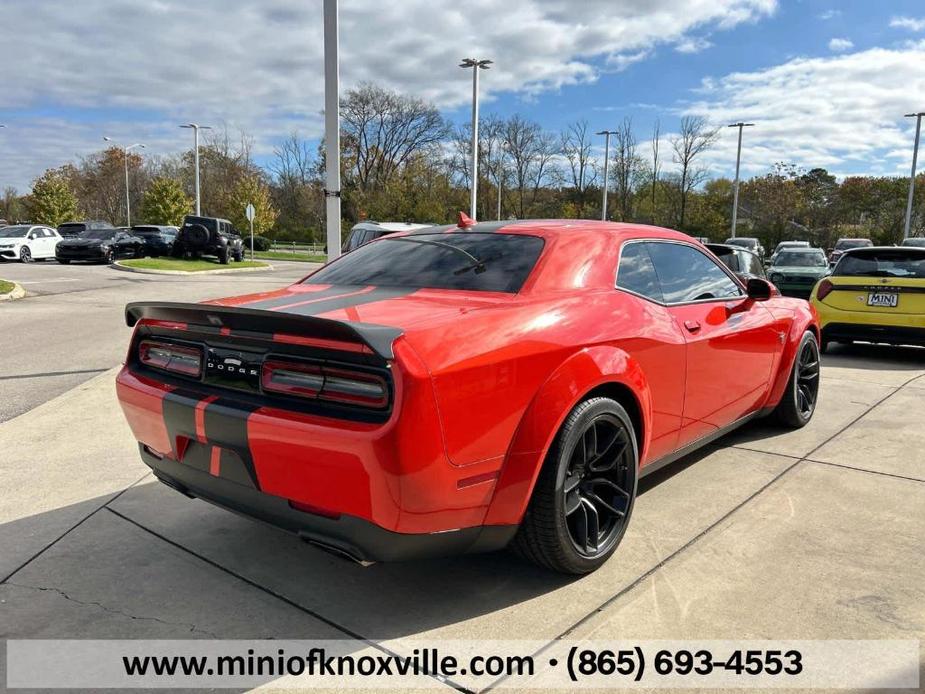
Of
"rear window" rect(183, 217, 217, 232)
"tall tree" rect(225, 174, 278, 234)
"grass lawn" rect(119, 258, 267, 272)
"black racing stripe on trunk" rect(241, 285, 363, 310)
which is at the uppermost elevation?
"tall tree" rect(225, 174, 278, 234)

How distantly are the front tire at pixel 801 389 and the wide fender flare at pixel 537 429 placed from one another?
2765 mm

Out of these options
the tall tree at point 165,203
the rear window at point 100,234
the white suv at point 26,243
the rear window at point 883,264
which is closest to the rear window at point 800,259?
the rear window at point 883,264

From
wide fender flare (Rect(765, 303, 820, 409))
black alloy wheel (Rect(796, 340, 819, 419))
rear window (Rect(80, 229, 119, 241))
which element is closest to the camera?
wide fender flare (Rect(765, 303, 820, 409))

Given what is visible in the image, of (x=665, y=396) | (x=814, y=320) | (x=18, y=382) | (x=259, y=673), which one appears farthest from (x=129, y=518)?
(x=814, y=320)

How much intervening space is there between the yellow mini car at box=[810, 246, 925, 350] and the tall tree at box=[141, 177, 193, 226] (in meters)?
50.3

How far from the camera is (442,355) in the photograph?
2.29 m

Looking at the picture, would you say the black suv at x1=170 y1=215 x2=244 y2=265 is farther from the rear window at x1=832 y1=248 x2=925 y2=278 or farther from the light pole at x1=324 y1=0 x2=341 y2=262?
the rear window at x1=832 y1=248 x2=925 y2=278

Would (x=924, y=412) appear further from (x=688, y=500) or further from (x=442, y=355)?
(x=442, y=355)

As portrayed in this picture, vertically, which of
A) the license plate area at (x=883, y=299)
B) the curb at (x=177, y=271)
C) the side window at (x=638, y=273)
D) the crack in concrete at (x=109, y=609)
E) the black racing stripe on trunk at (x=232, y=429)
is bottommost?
the crack in concrete at (x=109, y=609)

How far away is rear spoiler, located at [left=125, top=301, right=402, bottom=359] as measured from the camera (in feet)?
7.36

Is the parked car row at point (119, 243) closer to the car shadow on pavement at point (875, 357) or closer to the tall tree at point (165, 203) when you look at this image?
the tall tree at point (165, 203)

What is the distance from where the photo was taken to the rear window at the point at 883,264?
26.8 feet

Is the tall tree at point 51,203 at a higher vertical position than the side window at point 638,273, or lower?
higher

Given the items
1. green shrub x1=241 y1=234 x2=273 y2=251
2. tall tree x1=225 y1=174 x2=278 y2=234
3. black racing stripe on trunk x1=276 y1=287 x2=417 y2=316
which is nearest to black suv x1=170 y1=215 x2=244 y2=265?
tall tree x1=225 y1=174 x2=278 y2=234
